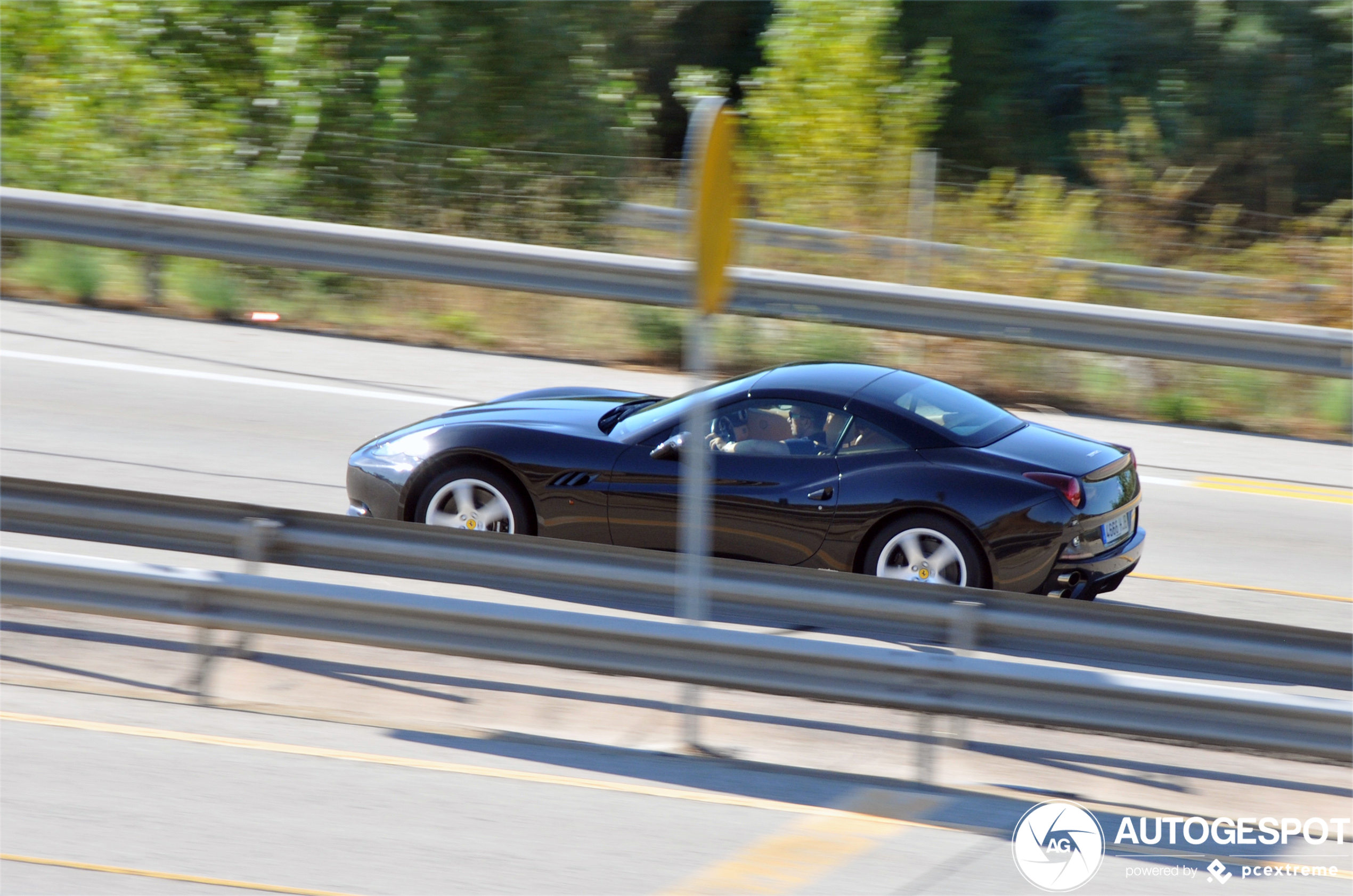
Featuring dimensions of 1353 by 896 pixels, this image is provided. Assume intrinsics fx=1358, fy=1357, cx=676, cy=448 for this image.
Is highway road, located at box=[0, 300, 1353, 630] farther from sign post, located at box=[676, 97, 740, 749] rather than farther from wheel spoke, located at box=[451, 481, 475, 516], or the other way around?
sign post, located at box=[676, 97, 740, 749]

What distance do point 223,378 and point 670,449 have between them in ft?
16.4

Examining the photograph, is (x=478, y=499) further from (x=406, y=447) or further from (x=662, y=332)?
(x=662, y=332)

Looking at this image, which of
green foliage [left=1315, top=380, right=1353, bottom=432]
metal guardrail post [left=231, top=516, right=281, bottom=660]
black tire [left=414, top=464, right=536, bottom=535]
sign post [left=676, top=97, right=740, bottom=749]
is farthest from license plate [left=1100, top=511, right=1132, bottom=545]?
green foliage [left=1315, top=380, right=1353, bottom=432]

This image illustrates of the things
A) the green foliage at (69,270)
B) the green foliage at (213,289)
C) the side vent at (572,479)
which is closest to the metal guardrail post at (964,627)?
the side vent at (572,479)

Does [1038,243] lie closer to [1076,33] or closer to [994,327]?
[994,327]

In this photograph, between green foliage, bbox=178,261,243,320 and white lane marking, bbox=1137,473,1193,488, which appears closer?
white lane marking, bbox=1137,473,1193,488

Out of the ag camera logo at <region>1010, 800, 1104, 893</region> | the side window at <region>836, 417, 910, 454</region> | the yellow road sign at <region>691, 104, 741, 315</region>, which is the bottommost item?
the ag camera logo at <region>1010, 800, 1104, 893</region>

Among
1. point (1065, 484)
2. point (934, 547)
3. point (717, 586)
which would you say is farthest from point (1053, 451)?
point (717, 586)

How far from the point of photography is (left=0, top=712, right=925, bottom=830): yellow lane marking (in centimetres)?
510

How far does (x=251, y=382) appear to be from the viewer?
1070cm

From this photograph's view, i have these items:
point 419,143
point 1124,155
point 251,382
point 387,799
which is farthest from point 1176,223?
point 387,799

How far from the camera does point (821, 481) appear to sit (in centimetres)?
712

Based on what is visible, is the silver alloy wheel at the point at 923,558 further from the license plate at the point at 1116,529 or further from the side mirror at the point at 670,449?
the side mirror at the point at 670,449

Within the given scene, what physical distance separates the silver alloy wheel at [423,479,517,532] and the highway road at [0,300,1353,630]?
3.85ft
